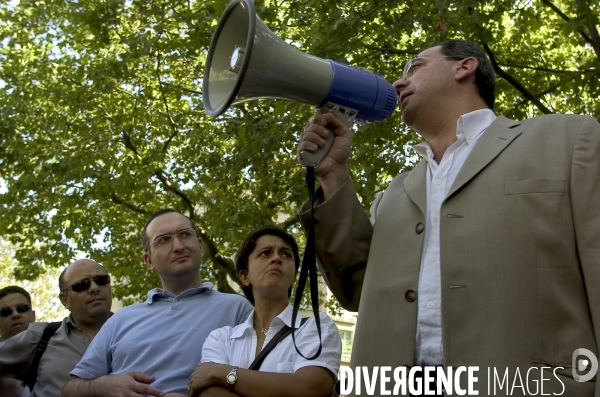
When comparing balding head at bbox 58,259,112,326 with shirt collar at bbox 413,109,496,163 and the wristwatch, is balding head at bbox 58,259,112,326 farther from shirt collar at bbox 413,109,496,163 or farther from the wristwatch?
shirt collar at bbox 413,109,496,163

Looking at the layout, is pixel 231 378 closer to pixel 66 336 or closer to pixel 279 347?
pixel 279 347

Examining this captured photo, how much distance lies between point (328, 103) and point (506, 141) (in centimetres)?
64

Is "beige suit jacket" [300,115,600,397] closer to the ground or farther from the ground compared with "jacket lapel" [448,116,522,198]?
closer to the ground

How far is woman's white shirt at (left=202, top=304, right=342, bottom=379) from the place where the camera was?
3184mm

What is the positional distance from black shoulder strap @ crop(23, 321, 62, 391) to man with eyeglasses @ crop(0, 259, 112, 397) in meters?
0.01

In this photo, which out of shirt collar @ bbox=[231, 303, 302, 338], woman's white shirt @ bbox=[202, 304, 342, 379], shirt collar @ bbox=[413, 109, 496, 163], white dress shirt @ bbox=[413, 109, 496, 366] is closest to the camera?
white dress shirt @ bbox=[413, 109, 496, 366]

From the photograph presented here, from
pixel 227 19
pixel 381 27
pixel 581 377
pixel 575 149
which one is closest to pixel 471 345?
pixel 581 377

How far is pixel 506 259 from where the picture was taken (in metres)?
2.13

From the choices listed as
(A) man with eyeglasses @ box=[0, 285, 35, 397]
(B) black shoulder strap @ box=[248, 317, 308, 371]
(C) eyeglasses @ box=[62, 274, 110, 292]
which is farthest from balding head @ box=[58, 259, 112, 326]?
(B) black shoulder strap @ box=[248, 317, 308, 371]

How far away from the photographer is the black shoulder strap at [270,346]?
3219 mm

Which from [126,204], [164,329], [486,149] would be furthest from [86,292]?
[126,204]

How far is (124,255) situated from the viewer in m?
13.0

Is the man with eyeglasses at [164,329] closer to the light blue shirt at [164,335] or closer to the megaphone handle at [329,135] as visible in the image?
the light blue shirt at [164,335]

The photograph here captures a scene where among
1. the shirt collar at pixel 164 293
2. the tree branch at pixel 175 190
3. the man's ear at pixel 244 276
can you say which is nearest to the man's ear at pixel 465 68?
the man's ear at pixel 244 276
